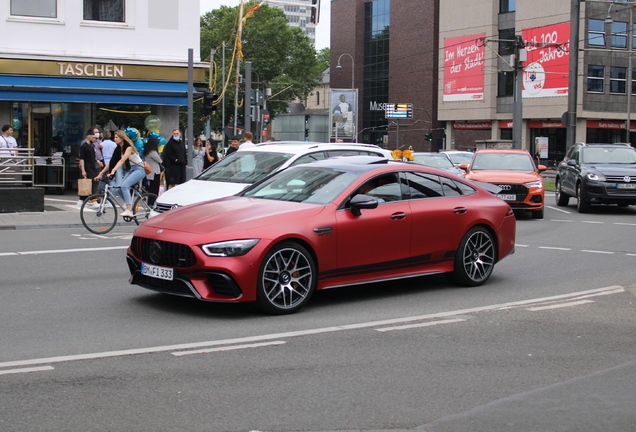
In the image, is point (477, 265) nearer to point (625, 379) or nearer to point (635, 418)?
point (625, 379)

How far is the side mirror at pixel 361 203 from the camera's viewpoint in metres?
8.03

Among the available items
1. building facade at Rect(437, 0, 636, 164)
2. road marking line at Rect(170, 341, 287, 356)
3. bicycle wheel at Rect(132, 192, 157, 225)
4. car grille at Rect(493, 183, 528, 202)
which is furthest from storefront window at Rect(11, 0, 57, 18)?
building facade at Rect(437, 0, 636, 164)

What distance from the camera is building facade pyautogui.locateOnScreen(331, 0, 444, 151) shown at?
76000mm

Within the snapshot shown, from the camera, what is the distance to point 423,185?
9062 mm

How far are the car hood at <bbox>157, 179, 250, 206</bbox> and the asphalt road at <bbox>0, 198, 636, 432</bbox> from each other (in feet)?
5.95

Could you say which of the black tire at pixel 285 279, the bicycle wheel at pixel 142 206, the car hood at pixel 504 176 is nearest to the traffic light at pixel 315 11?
the car hood at pixel 504 176

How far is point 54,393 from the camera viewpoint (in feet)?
16.4

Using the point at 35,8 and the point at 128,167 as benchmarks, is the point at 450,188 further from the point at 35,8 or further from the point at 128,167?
the point at 35,8

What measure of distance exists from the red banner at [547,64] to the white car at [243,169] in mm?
48301

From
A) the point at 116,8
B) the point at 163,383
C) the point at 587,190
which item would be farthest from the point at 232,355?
the point at 116,8

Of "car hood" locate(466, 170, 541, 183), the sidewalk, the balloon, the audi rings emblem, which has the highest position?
the balloon

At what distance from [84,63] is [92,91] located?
865 mm

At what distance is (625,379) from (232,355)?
275cm

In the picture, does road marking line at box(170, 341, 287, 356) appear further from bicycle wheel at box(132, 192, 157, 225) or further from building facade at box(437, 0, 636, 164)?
building facade at box(437, 0, 636, 164)
